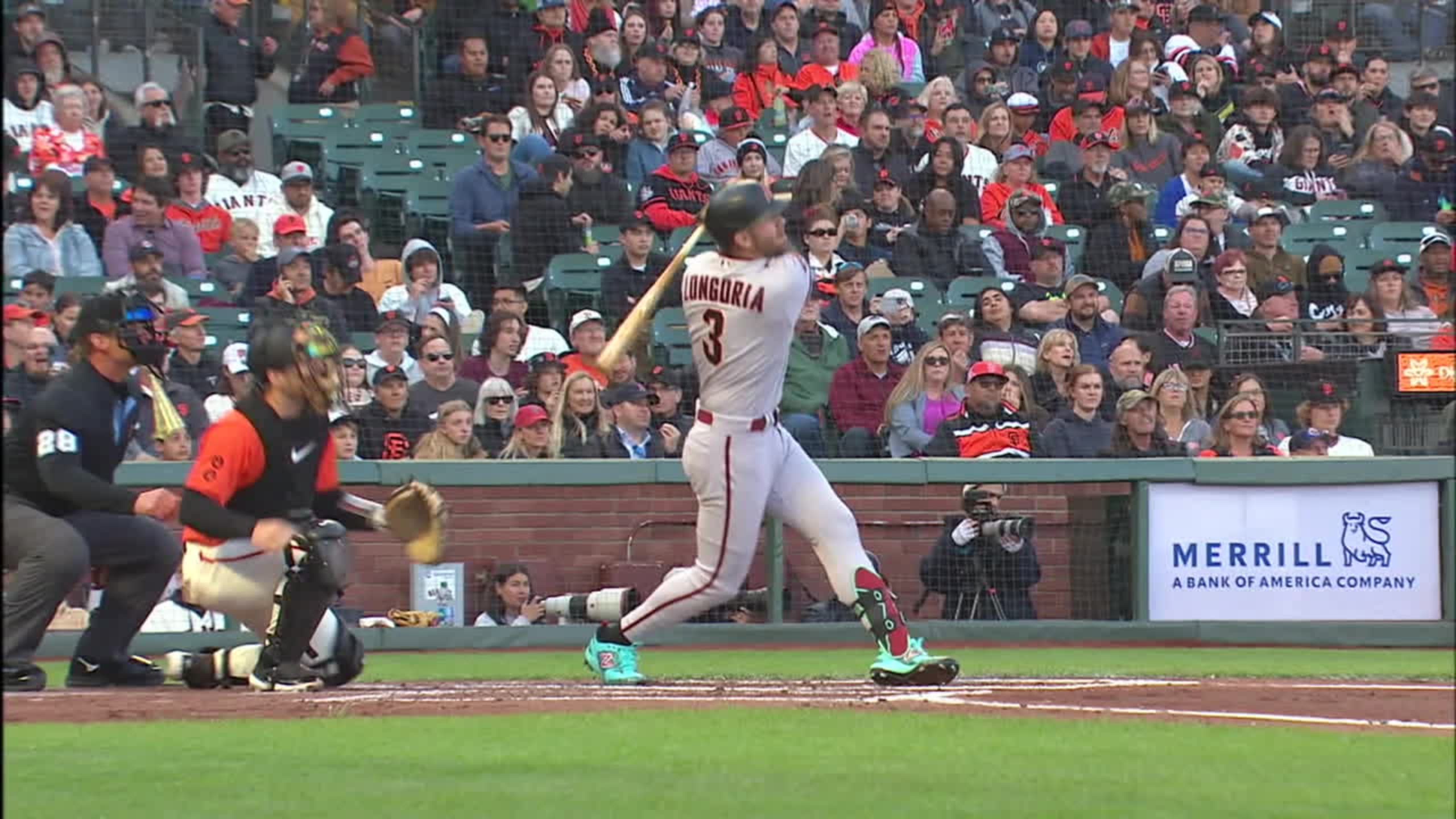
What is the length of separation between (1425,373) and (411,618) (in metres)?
6.44

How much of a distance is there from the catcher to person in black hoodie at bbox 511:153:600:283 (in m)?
6.62

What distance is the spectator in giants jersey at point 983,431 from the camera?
457 inches

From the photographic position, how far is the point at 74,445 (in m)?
7.32

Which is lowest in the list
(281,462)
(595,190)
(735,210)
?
(281,462)

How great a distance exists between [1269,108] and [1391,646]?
6.94 m

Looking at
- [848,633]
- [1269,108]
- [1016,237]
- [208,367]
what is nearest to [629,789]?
[848,633]

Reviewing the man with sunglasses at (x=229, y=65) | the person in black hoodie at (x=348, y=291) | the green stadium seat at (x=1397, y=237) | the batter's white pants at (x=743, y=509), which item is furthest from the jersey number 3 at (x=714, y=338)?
the green stadium seat at (x=1397, y=237)

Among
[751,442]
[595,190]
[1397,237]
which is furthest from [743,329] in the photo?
[1397,237]

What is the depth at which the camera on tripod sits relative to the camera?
A: 1129cm

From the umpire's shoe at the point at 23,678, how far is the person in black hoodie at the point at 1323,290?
9.71 meters

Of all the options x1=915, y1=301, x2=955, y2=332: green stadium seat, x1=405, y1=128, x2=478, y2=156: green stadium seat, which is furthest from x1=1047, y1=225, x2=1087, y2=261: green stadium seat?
x1=405, y1=128, x2=478, y2=156: green stadium seat

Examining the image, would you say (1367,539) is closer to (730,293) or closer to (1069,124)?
(730,293)

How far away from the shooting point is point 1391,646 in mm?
11406

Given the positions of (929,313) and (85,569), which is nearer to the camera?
(85,569)
